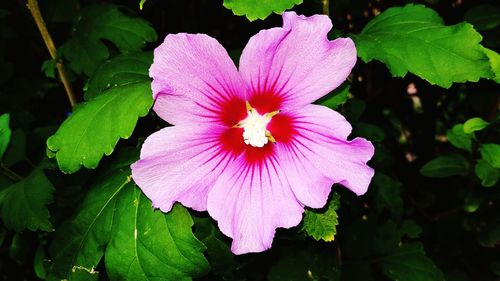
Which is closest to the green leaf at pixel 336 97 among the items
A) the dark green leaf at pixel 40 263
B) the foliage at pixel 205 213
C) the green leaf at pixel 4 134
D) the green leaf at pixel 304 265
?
the foliage at pixel 205 213

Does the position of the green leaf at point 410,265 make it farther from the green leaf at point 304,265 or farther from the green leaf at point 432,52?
the green leaf at point 432,52

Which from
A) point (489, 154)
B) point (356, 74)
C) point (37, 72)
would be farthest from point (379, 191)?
point (37, 72)

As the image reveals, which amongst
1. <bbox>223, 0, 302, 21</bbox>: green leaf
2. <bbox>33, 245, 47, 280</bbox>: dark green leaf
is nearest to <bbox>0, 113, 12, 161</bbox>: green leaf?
<bbox>33, 245, 47, 280</bbox>: dark green leaf

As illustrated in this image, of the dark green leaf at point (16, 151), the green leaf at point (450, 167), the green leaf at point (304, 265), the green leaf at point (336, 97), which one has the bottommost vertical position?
the green leaf at point (304, 265)

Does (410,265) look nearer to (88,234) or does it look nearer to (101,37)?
(88,234)

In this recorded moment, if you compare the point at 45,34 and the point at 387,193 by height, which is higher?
the point at 45,34

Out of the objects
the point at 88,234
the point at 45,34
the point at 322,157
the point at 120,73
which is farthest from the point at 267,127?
the point at 45,34

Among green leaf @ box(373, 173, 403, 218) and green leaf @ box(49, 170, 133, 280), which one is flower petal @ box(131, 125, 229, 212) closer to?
green leaf @ box(49, 170, 133, 280)
